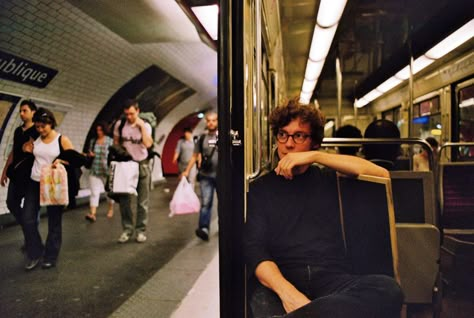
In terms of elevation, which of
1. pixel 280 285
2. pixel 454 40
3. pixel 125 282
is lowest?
pixel 125 282

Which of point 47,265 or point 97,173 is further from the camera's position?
point 97,173

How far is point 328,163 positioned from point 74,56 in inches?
256

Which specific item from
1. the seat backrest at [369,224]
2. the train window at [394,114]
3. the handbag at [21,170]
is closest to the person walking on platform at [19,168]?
the handbag at [21,170]

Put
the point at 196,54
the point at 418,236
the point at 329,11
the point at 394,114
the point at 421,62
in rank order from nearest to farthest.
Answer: the point at 418,236 < the point at 329,11 < the point at 421,62 < the point at 394,114 < the point at 196,54

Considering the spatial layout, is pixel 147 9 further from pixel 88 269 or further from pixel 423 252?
pixel 423 252

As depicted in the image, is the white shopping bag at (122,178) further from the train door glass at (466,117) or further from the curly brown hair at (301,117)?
the train door glass at (466,117)

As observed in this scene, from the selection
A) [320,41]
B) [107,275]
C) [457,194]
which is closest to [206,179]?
[107,275]

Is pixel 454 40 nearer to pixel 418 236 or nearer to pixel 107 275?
pixel 418 236

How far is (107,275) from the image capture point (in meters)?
3.88

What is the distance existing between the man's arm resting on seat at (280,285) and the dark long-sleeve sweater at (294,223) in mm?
44

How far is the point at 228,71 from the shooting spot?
1.85 metres

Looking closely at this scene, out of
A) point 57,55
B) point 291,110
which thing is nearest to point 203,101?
point 57,55

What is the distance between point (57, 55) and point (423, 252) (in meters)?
6.57

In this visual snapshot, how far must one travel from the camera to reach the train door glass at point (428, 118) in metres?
6.21
